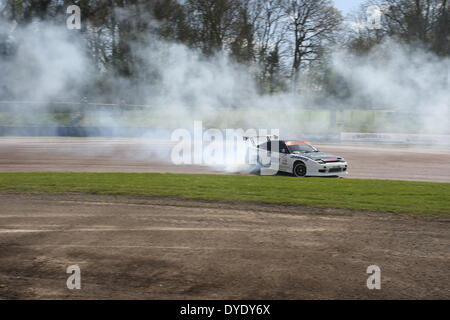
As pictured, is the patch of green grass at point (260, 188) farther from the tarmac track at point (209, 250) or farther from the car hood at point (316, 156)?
the car hood at point (316, 156)

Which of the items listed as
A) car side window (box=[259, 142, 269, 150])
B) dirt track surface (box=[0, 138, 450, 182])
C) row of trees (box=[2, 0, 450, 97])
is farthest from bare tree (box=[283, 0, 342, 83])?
car side window (box=[259, 142, 269, 150])

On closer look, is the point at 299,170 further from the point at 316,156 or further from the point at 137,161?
the point at 137,161

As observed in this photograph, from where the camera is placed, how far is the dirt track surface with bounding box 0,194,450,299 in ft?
16.8

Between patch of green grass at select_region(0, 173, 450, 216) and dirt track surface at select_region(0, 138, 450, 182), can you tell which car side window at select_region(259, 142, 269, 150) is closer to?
dirt track surface at select_region(0, 138, 450, 182)

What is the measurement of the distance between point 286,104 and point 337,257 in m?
28.8

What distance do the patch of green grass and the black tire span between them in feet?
2.71

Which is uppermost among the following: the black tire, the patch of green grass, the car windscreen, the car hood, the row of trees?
the row of trees

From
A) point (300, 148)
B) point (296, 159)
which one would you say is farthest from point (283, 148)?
point (296, 159)

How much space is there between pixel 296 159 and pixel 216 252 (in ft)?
26.3

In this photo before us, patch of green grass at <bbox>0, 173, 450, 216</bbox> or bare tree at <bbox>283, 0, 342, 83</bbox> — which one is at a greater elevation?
bare tree at <bbox>283, 0, 342, 83</bbox>

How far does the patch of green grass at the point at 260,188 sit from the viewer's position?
9758mm

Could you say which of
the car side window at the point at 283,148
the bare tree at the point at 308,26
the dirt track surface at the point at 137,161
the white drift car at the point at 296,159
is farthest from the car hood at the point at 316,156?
the bare tree at the point at 308,26
